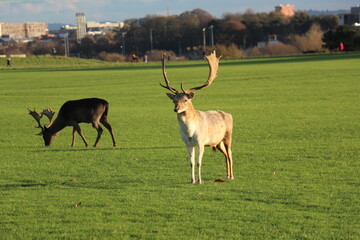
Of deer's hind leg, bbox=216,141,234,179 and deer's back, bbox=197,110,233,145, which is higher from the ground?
deer's back, bbox=197,110,233,145

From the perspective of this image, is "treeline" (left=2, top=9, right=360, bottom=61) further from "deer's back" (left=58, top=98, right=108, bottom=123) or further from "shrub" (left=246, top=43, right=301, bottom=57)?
"deer's back" (left=58, top=98, right=108, bottom=123)

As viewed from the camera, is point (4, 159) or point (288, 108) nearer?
point (4, 159)

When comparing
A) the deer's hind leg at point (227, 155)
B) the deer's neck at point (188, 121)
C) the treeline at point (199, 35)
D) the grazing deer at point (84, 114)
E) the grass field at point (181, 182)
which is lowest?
the grass field at point (181, 182)

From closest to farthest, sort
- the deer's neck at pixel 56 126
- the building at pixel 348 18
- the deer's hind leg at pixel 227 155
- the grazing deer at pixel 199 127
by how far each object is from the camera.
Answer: the grazing deer at pixel 199 127, the deer's hind leg at pixel 227 155, the deer's neck at pixel 56 126, the building at pixel 348 18

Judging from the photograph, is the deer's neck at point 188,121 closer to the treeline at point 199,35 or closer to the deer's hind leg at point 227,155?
the deer's hind leg at point 227,155

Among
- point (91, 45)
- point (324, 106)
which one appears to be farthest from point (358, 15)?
point (324, 106)

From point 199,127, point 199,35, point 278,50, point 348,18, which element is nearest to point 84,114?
point 199,127

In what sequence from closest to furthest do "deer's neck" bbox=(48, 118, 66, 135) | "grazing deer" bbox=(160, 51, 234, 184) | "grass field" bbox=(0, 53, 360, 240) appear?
"grass field" bbox=(0, 53, 360, 240), "grazing deer" bbox=(160, 51, 234, 184), "deer's neck" bbox=(48, 118, 66, 135)

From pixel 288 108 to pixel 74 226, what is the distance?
2014cm

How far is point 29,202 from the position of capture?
1211 centimetres

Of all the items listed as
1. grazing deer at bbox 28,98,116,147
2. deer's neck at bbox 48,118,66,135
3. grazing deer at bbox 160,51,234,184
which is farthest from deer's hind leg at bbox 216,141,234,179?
deer's neck at bbox 48,118,66,135

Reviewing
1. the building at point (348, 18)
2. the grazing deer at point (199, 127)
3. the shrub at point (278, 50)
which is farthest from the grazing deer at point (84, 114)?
the building at point (348, 18)

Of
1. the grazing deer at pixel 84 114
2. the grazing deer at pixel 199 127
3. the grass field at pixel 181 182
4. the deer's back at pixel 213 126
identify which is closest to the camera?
the grass field at pixel 181 182

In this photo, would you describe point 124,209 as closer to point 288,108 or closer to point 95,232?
point 95,232
